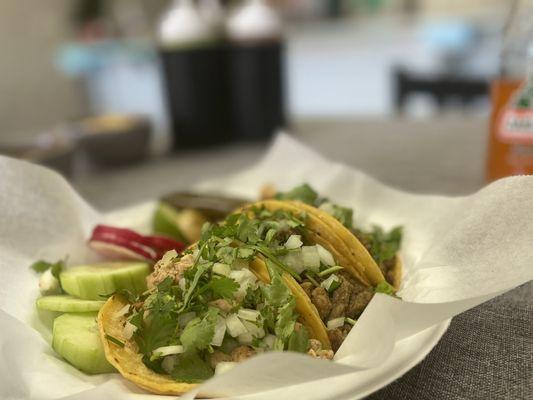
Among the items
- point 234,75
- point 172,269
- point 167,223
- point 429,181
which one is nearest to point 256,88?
point 234,75

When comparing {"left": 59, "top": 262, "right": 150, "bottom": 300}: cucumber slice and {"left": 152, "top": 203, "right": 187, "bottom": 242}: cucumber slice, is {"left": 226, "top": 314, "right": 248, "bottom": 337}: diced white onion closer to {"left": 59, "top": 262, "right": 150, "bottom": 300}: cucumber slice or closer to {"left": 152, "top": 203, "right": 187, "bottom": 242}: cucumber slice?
{"left": 59, "top": 262, "right": 150, "bottom": 300}: cucumber slice

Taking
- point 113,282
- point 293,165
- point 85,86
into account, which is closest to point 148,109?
point 85,86

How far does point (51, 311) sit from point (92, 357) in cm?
18

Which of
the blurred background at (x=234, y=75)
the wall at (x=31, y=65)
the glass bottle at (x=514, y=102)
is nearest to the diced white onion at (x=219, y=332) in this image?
the glass bottle at (x=514, y=102)

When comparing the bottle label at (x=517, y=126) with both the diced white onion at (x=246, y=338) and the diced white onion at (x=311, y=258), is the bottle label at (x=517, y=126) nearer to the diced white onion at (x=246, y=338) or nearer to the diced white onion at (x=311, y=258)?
the diced white onion at (x=311, y=258)

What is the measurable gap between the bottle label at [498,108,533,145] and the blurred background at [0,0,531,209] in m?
0.21

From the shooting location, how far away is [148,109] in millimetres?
5535

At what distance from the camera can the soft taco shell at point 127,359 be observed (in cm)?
63

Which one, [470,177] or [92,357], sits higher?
[92,357]

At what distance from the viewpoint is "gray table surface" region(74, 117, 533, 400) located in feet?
2.26

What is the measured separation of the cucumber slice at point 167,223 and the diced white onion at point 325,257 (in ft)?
1.58

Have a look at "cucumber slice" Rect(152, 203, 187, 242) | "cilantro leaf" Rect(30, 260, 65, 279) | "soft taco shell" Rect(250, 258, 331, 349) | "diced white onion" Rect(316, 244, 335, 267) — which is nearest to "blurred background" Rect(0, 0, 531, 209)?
"cucumber slice" Rect(152, 203, 187, 242)

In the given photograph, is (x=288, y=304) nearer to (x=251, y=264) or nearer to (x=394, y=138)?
(x=251, y=264)

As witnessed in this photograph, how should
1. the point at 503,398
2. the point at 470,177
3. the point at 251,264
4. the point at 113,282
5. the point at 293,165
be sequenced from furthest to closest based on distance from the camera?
the point at 470,177 < the point at 293,165 < the point at 113,282 < the point at 251,264 < the point at 503,398
